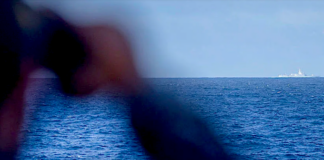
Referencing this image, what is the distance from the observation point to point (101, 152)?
20234mm

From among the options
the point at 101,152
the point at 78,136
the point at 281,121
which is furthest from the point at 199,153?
the point at 281,121

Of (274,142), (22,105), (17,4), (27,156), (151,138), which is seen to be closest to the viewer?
(17,4)

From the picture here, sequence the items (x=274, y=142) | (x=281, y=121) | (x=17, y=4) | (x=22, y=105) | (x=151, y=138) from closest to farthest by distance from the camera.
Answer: (x=17, y=4) → (x=22, y=105) → (x=151, y=138) → (x=274, y=142) → (x=281, y=121)

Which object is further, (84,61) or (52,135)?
(52,135)

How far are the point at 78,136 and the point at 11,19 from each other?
1969 centimetres

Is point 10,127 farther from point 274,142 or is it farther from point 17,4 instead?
point 274,142

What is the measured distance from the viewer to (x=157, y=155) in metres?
14.9

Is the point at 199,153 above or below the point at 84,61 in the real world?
below

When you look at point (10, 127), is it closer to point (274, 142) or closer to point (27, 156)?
point (27, 156)

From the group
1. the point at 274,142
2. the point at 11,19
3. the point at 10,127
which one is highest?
the point at 11,19

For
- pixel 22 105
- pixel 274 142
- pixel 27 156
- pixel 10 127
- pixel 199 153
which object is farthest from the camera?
pixel 274 142

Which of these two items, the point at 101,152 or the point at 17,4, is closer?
the point at 17,4

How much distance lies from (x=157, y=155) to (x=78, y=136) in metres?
11.4

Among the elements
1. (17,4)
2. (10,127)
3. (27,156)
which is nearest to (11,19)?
(17,4)
